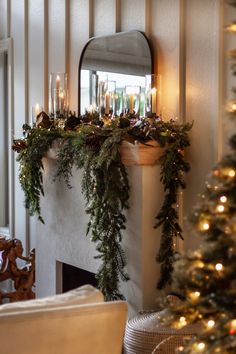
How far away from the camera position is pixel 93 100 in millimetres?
4871

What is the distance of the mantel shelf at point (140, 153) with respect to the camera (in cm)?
398

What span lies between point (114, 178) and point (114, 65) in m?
0.91

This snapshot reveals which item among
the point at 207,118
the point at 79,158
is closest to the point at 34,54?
the point at 79,158

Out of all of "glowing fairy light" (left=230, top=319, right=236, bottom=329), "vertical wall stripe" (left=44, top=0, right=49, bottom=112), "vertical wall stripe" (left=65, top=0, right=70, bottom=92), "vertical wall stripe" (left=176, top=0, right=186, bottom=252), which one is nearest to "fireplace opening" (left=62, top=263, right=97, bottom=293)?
"vertical wall stripe" (left=176, top=0, right=186, bottom=252)

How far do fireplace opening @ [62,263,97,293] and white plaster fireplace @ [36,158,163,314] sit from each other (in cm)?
4

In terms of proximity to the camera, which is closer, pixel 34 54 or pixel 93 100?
pixel 93 100

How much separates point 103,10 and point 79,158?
1123 millimetres

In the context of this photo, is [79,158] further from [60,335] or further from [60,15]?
[60,335]

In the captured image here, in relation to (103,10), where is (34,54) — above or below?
below

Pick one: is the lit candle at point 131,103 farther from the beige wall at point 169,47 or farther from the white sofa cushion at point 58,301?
the white sofa cushion at point 58,301

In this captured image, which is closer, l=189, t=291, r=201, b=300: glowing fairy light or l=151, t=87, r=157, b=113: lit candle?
l=189, t=291, r=201, b=300: glowing fairy light

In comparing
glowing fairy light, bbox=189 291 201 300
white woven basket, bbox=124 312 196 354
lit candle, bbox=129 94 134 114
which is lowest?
white woven basket, bbox=124 312 196 354

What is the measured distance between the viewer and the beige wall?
393 centimetres

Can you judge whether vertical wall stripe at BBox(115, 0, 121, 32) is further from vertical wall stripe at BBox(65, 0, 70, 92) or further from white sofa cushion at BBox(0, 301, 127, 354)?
white sofa cushion at BBox(0, 301, 127, 354)
